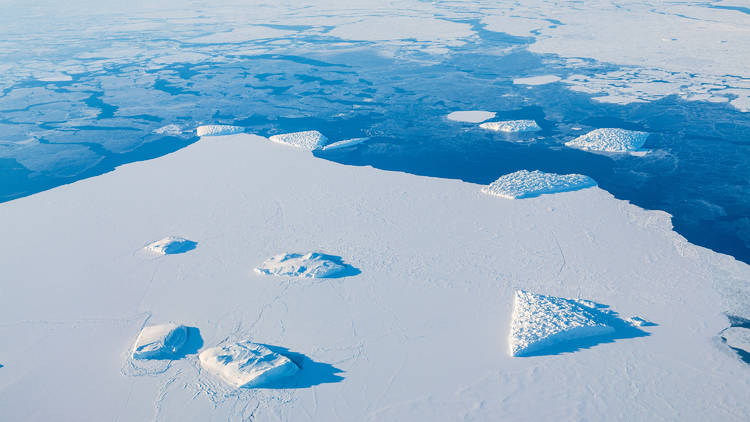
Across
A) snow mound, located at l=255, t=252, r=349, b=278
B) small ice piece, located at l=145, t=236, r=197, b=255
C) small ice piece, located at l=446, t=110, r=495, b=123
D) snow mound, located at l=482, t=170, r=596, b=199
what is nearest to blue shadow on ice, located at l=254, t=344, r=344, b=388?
snow mound, located at l=255, t=252, r=349, b=278

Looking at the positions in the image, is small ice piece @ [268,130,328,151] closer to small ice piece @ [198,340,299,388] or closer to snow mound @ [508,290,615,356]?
small ice piece @ [198,340,299,388]

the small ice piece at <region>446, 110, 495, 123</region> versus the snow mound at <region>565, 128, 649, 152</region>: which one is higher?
the snow mound at <region>565, 128, 649, 152</region>

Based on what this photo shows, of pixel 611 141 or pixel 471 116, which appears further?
pixel 471 116

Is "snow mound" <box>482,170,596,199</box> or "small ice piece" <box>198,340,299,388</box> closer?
"small ice piece" <box>198,340,299,388</box>

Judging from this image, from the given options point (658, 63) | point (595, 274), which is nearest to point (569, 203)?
point (595, 274)

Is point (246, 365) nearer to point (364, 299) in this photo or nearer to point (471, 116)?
point (364, 299)

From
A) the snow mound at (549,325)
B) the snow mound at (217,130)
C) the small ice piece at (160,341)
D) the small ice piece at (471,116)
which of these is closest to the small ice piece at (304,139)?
the snow mound at (217,130)

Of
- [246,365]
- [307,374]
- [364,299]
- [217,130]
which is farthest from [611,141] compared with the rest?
[246,365]
